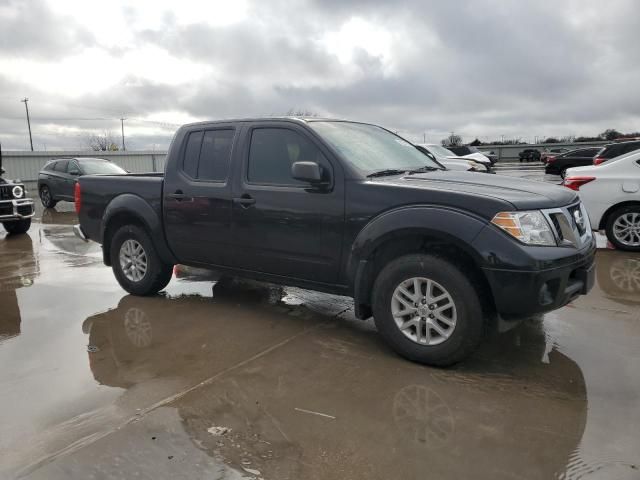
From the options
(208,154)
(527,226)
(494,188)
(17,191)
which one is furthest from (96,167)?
(527,226)

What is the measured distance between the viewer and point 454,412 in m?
3.12

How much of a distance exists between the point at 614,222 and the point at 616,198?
13.5 inches

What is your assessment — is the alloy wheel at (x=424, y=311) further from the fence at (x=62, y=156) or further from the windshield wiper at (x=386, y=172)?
the fence at (x=62, y=156)

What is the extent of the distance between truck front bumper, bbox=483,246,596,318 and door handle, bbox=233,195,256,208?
2113mm

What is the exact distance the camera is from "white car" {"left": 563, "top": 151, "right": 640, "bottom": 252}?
732 centimetres

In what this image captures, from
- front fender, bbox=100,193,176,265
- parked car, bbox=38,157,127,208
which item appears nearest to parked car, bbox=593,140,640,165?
front fender, bbox=100,193,176,265

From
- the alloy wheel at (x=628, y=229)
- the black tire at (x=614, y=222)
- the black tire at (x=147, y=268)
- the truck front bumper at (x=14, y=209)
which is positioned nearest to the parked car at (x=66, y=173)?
the truck front bumper at (x=14, y=209)

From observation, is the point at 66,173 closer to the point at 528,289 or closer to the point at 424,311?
the point at 424,311

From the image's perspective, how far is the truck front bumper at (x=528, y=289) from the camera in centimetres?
336

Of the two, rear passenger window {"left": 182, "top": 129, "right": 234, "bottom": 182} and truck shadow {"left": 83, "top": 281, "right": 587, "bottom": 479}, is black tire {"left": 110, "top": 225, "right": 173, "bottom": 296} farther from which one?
rear passenger window {"left": 182, "top": 129, "right": 234, "bottom": 182}

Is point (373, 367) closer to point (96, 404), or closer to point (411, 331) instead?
point (411, 331)

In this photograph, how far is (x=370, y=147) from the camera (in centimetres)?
465

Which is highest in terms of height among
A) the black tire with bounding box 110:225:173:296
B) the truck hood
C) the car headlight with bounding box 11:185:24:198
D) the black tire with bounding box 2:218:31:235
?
the truck hood

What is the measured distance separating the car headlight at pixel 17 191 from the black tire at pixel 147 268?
587 centimetres
